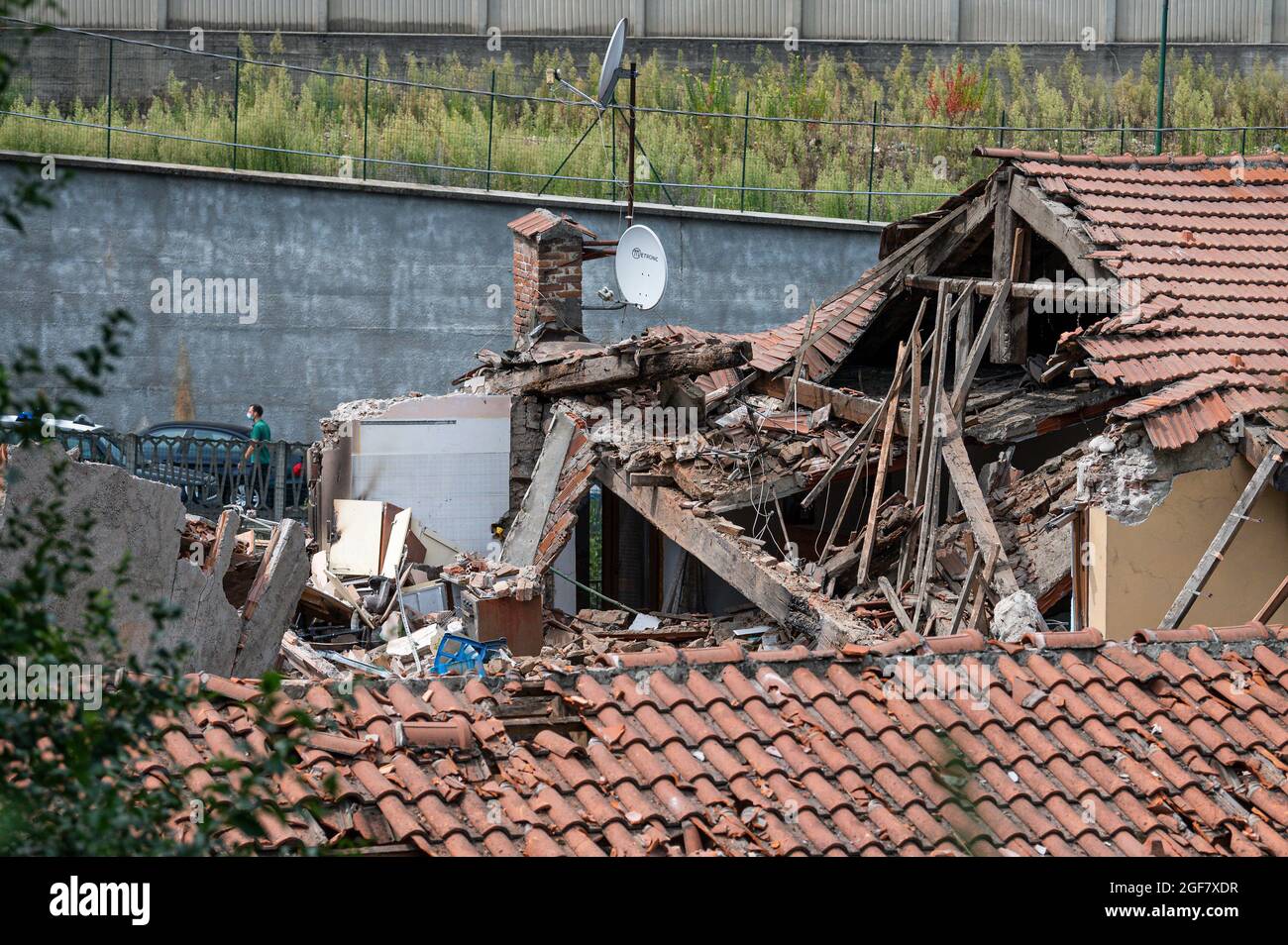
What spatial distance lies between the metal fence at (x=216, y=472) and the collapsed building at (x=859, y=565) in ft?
7.82

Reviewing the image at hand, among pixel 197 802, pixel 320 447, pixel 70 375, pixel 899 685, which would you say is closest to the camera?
pixel 70 375

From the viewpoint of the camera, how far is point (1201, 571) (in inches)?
456

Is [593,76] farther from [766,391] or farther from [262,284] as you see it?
[766,391]

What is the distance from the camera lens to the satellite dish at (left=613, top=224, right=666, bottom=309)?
18734 millimetres

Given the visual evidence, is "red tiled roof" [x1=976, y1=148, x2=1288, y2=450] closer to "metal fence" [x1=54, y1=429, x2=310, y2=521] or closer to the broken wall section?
the broken wall section

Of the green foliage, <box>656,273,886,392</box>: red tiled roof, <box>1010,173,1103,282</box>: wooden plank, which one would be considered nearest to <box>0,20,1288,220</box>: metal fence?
<box>656,273,886,392</box>: red tiled roof

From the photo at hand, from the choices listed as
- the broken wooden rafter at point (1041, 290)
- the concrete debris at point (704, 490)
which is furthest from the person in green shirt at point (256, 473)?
the broken wooden rafter at point (1041, 290)

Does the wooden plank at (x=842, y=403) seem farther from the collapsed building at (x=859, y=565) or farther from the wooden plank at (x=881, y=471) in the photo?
the wooden plank at (x=881, y=471)

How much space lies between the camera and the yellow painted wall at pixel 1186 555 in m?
12.2

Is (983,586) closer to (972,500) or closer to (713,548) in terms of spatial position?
(972,500)

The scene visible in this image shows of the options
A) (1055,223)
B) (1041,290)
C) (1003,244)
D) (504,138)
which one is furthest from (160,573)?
(504,138)

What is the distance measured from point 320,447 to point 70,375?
45.7 feet

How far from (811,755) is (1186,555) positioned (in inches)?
233
